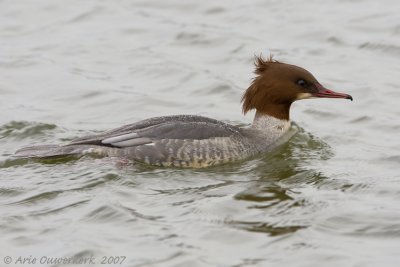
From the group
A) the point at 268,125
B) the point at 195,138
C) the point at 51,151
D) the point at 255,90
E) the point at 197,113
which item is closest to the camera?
the point at 51,151

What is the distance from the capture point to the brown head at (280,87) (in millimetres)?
11125

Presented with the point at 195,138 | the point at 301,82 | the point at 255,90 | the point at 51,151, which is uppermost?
the point at 301,82

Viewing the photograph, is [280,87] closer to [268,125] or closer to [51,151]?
[268,125]

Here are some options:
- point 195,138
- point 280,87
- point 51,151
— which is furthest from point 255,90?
point 51,151

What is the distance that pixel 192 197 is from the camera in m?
9.62

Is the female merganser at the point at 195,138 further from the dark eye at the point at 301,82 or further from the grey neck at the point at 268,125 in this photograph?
the grey neck at the point at 268,125

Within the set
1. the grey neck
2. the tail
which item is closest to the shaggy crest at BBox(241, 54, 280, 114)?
the grey neck

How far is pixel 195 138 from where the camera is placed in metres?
10.7

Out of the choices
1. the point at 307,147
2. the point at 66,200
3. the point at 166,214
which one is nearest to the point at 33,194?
the point at 66,200

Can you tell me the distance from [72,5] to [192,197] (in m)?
9.39

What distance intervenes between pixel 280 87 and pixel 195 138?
4.30 feet

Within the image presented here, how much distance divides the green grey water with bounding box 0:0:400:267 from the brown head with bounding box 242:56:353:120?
0.68 m

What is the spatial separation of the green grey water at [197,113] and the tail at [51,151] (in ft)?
0.36

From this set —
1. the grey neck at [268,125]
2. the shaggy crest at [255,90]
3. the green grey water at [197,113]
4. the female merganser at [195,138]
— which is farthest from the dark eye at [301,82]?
the green grey water at [197,113]
